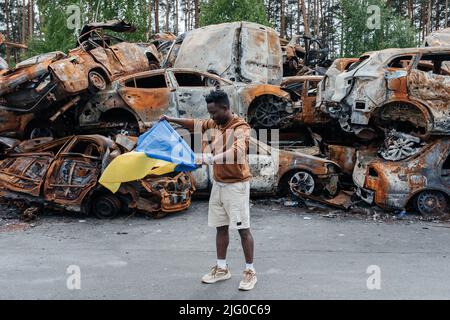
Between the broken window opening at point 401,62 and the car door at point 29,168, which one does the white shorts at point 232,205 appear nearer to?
the car door at point 29,168

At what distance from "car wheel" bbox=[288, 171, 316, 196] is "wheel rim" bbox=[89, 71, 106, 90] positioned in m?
4.31

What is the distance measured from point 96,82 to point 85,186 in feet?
9.32

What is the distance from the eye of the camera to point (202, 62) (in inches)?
429

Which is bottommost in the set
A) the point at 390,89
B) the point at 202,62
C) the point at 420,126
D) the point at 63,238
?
the point at 63,238

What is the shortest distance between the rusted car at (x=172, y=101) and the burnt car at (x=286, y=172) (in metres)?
1.40

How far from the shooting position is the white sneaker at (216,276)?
172 inches

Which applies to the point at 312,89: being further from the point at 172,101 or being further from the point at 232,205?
the point at 232,205

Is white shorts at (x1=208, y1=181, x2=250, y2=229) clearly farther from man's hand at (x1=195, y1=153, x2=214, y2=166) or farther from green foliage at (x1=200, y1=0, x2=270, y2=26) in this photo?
green foliage at (x1=200, y1=0, x2=270, y2=26)

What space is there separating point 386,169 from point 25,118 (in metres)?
6.92

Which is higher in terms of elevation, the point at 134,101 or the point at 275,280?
the point at 134,101

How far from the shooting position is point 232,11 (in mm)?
18375

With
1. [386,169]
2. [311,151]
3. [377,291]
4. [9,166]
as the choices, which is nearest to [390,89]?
[386,169]

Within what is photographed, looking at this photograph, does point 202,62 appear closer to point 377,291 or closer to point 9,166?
point 9,166

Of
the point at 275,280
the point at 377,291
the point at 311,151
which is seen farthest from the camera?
the point at 311,151
